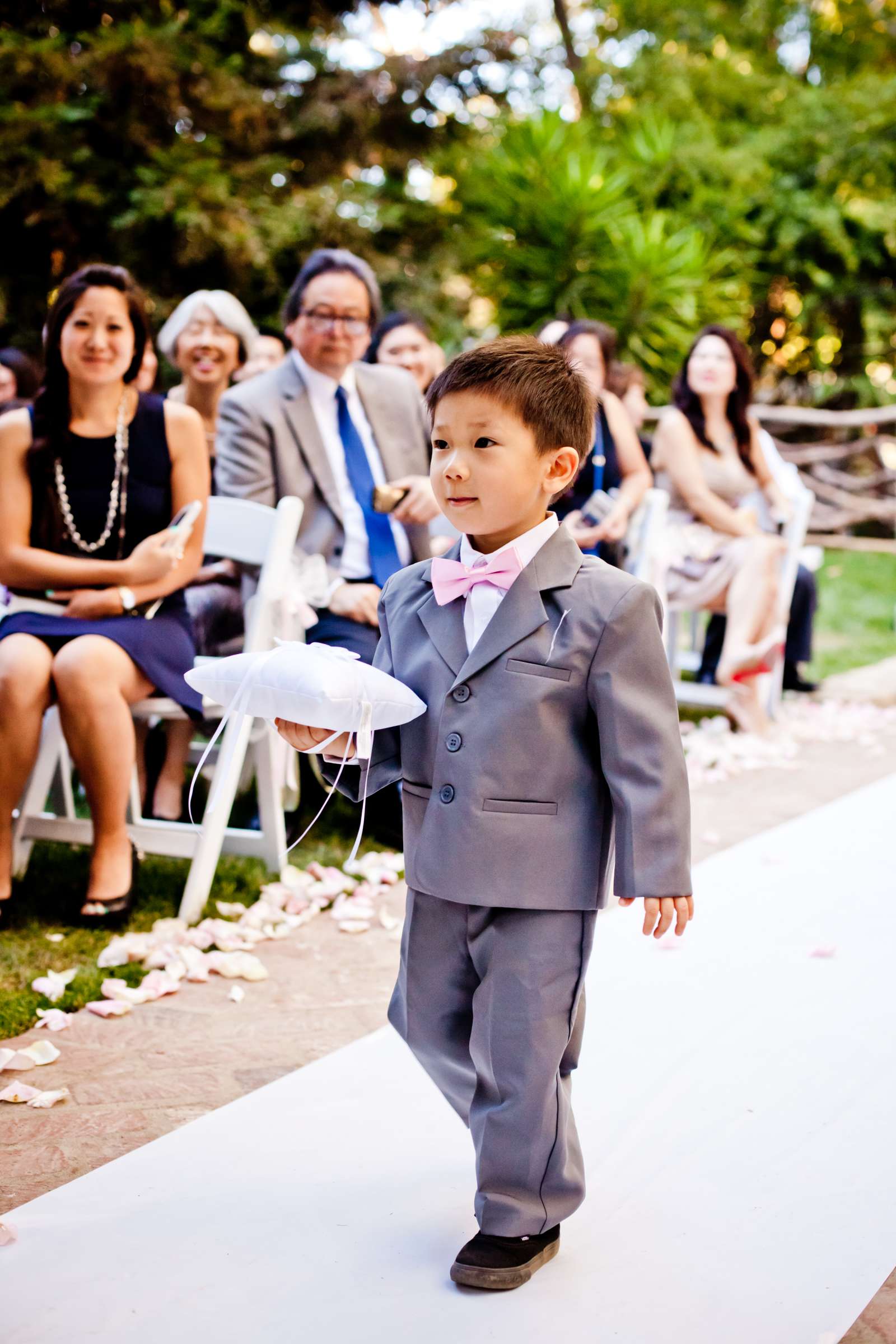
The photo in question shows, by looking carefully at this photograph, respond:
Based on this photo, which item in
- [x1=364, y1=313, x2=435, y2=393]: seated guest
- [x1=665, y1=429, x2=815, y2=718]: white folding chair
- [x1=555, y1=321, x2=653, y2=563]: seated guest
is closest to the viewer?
[x1=555, y1=321, x2=653, y2=563]: seated guest

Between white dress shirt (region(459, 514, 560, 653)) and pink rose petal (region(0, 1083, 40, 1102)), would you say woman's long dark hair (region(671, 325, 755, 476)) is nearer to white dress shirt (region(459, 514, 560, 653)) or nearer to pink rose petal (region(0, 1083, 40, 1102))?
white dress shirt (region(459, 514, 560, 653))

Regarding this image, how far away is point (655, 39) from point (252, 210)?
794 cm

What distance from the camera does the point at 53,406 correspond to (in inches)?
139

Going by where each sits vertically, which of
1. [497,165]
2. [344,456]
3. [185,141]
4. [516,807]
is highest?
[497,165]

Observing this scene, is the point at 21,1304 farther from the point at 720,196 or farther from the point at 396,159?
the point at 720,196

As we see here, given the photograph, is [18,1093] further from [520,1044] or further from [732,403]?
[732,403]

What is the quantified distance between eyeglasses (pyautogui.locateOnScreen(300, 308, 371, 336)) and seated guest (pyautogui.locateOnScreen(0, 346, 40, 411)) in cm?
165

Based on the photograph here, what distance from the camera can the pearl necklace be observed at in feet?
11.5

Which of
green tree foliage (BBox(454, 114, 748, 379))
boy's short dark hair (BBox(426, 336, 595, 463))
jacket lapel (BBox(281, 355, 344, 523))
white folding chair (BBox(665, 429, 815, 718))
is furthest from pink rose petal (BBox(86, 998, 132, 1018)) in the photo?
green tree foliage (BBox(454, 114, 748, 379))

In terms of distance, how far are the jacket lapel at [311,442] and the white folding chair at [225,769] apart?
391 mm

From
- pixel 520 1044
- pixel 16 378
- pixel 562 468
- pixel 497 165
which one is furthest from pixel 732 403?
pixel 497 165

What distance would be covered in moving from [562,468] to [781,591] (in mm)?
4429

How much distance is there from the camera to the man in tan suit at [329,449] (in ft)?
13.5

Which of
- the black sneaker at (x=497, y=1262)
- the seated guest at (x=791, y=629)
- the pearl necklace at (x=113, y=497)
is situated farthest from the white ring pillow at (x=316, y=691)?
the seated guest at (x=791, y=629)
